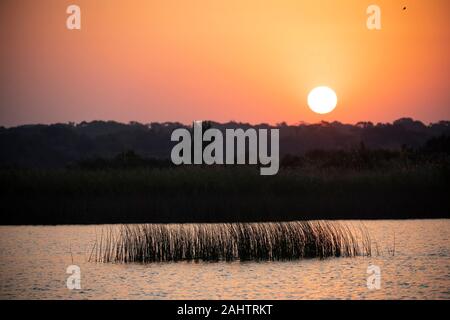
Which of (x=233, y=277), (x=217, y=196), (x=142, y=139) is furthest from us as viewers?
(x=142, y=139)

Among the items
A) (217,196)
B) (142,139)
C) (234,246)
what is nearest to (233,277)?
(234,246)

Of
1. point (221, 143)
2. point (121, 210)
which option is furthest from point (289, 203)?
point (221, 143)

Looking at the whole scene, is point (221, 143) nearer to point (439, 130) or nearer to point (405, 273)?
point (439, 130)

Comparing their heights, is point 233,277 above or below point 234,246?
below

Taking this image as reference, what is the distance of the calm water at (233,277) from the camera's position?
16.4m

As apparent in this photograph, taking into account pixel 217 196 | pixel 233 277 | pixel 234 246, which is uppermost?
pixel 217 196

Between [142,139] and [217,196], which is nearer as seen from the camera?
[217,196]

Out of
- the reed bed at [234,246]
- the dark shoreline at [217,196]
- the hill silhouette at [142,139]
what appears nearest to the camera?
the reed bed at [234,246]

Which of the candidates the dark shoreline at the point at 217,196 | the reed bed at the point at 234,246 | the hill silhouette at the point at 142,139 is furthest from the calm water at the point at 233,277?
the hill silhouette at the point at 142,139

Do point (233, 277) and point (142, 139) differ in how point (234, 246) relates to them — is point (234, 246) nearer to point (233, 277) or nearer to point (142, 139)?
point (233, 277)

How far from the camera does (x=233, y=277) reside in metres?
17.7

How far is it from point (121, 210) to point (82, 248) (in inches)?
269

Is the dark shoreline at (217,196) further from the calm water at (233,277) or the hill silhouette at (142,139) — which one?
the hill silhouette at (142,139)

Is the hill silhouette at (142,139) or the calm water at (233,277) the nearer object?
the calm water at (233,277)
